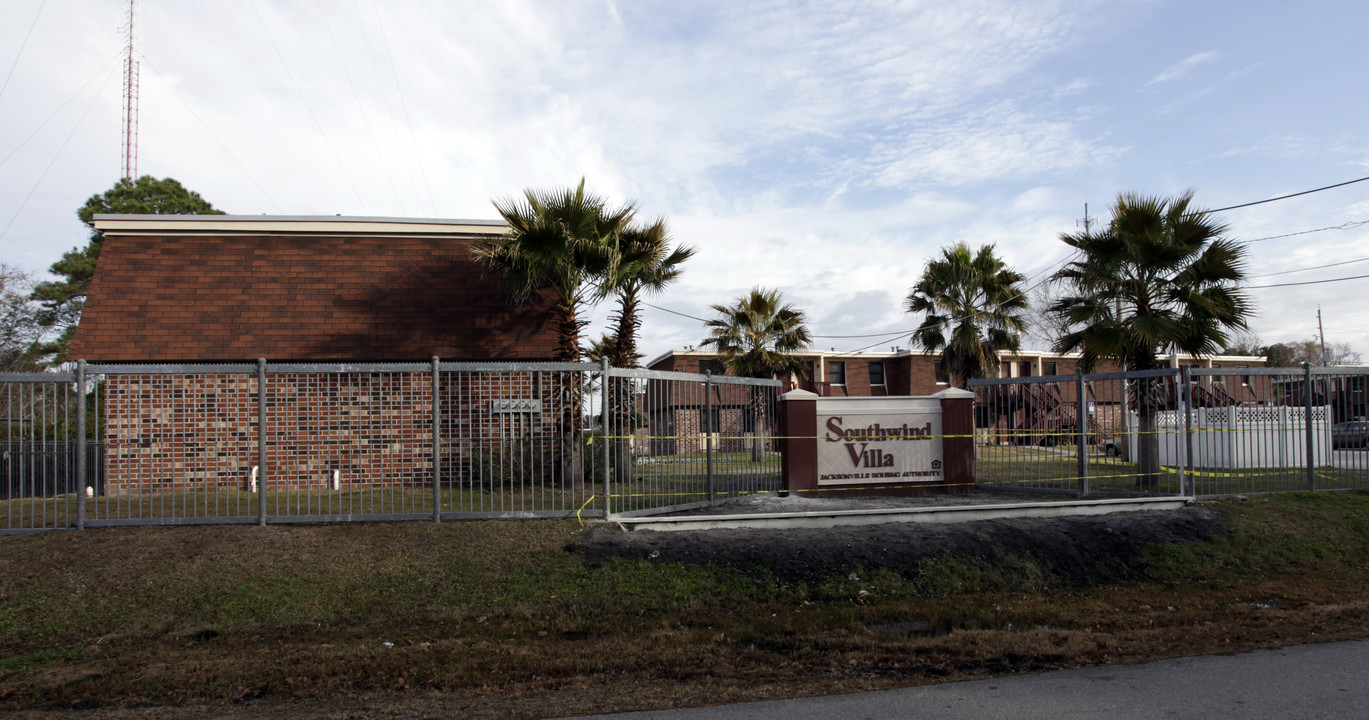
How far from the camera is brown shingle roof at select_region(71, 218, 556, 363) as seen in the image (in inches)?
583

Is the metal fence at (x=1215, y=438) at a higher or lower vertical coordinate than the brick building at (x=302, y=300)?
lower

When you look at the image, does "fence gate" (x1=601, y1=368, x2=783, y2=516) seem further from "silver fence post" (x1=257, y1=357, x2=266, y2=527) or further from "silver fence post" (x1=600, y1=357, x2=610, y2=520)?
"silver fence post" (x1=257, y1=357, x2=266, y2=527)

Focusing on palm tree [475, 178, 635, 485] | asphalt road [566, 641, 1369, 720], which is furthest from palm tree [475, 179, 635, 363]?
asphalt road [566, 641, 1369, 720]

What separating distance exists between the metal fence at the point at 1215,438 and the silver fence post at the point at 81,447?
1335cm

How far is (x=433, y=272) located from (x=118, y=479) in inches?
279

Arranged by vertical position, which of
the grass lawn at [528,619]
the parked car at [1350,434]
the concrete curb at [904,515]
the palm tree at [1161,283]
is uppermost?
the palm tree at [1161,283]

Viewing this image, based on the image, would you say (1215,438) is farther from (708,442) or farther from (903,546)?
(708,442)

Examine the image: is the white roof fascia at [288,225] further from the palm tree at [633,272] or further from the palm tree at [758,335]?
the palm tree at [758,335]

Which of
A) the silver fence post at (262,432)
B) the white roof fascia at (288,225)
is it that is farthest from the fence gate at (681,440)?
the white roof fascia at (288,225)

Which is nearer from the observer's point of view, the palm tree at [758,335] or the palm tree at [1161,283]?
the palm tree at [1161,283]

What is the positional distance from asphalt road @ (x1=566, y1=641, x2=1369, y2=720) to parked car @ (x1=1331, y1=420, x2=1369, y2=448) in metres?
9.79

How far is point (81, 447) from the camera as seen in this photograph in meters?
9.62

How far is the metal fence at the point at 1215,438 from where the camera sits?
42.3ft

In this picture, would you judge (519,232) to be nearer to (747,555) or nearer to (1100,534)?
(747,555)
